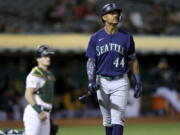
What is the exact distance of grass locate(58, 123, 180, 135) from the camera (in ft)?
46.8

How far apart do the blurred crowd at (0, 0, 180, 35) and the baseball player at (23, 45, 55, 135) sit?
9.30 meters

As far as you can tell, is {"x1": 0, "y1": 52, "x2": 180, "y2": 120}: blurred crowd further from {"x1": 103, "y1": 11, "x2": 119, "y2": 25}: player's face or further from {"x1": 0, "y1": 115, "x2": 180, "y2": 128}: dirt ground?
{"x1": 103, "y1": 11, "x2": 119, "y2": 25}: player's face

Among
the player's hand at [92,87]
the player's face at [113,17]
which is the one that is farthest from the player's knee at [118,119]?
the player's face at [113,17]

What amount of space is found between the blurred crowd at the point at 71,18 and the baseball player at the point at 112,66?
984cm

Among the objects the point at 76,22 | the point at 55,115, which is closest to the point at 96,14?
the point at 76,22

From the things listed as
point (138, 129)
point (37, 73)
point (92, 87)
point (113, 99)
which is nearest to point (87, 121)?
point (138, 129)

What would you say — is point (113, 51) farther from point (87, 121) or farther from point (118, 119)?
point (87, 121)

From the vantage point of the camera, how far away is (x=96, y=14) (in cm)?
2014

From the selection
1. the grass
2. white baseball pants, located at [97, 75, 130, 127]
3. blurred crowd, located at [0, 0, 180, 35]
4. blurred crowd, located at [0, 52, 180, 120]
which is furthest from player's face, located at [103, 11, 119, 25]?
blurred crowd, located at [0, 0, 180, 35]

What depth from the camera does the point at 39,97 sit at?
29.6 feet

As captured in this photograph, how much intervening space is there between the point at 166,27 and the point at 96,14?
2.05 m

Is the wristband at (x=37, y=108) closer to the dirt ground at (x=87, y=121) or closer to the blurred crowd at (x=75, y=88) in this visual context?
the dirt ground at (x=87, y=121)

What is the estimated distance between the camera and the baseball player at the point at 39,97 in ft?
28.9

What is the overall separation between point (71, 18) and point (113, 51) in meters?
11.1
